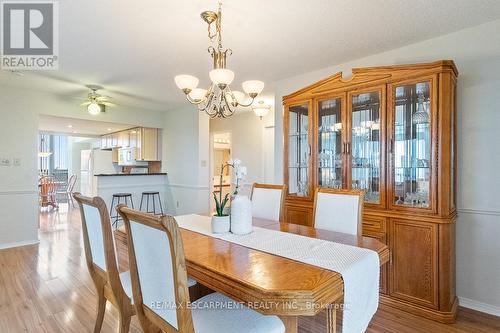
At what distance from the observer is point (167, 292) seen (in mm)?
1152

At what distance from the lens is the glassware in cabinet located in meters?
2.62

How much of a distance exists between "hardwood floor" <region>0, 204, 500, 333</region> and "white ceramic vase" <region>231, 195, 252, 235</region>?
929 millimetres

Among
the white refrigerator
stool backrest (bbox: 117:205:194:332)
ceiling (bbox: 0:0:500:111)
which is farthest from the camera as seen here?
the white refrigerator

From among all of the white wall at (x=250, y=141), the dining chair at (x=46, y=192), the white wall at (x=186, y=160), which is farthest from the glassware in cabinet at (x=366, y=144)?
the dining chair at (x=46, y=192)

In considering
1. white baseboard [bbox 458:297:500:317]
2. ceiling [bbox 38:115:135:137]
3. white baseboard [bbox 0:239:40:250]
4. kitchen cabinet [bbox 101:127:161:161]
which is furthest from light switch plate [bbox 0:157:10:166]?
white baseboard [bbox 458:297:500:317]

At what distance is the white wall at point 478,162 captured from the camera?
2.30m

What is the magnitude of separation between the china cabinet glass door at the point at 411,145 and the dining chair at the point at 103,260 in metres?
2.18

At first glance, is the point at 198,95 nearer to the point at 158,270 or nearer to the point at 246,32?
the point at 246,32

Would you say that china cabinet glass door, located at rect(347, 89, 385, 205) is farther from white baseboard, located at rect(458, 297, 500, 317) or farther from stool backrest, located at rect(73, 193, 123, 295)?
stool backrest, located at rect(73, 193, 123, 295)

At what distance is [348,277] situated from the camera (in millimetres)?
1253

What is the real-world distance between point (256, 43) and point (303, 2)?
2.45 ft

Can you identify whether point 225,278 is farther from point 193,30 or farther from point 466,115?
point 466,115

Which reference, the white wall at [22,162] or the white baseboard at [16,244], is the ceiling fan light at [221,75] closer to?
the white wall at [22,162]

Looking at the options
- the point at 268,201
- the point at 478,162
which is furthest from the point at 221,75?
the point at 478,162
